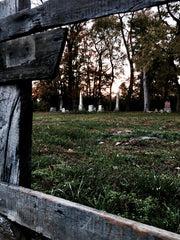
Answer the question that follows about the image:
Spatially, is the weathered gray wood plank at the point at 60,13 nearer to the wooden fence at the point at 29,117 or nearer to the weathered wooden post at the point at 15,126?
the wooden fence at the point at 29,117

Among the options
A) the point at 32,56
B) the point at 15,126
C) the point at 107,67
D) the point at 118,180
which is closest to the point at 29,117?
the point at 15,126

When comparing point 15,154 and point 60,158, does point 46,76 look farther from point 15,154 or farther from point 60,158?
point 60,158

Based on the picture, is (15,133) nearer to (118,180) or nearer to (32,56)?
(32,56)

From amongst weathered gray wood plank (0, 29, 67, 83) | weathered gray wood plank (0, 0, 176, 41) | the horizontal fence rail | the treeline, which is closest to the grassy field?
the horizontal fence rail

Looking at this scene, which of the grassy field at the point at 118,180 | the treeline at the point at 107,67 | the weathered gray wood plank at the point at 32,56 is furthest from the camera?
the treeline at the point at 107,67

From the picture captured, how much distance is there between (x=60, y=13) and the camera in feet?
3.87

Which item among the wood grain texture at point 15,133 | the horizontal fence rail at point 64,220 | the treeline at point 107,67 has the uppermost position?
the treeline at point 107,67

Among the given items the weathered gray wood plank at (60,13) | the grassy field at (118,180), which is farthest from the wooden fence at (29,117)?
the grassy field at (118,180)

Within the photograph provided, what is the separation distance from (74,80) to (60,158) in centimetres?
2161

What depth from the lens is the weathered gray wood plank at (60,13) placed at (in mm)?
1006

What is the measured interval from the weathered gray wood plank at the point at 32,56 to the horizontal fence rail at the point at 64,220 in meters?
0.83

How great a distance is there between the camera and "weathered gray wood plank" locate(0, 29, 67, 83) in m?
1.18

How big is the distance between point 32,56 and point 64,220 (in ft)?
3.63

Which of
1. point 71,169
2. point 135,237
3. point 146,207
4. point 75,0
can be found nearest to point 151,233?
point 135,237
